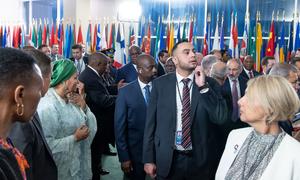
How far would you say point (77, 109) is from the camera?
9.32 ft

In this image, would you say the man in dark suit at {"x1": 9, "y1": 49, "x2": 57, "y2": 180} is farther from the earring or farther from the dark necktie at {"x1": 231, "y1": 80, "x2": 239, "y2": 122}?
the dark necktie at {"x1": 231, "y1": 80, "x2": 239, "y2": 122}

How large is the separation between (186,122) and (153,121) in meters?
0.29

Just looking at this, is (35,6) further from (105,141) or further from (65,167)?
(65,167)

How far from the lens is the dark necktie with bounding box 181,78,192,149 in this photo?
2941 mm

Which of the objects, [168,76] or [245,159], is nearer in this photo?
[245,159]

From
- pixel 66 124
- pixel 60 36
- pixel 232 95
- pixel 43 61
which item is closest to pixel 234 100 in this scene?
pixel 232 95

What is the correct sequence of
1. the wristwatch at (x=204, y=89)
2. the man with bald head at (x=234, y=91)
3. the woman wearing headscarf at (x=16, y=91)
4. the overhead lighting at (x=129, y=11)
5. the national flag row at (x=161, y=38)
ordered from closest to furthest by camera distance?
1. the woman wearing headscarf at (x=16, y=91)
2. the wristwatch at (x=204, y=89)
3. the man with bald head at (x=234, y=91)
4. the national flag row at (x=161, y=38)
5. the overhead lighting at (x=129, y=11)

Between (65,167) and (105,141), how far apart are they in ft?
8.40

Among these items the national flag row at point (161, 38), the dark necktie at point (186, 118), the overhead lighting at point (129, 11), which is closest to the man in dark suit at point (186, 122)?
the dark necktie at point (186, 118)

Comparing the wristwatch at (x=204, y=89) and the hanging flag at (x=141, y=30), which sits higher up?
the hanging flag at (x=141, y=30)

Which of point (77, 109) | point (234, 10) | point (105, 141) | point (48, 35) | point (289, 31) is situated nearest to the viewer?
point (77, 109)

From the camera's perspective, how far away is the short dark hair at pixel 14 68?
1170mm

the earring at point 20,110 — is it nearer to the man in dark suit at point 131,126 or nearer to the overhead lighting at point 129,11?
the man in dark suit at point 131,126

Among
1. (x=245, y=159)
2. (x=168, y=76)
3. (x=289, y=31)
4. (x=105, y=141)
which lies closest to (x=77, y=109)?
(x=168, y=76)
